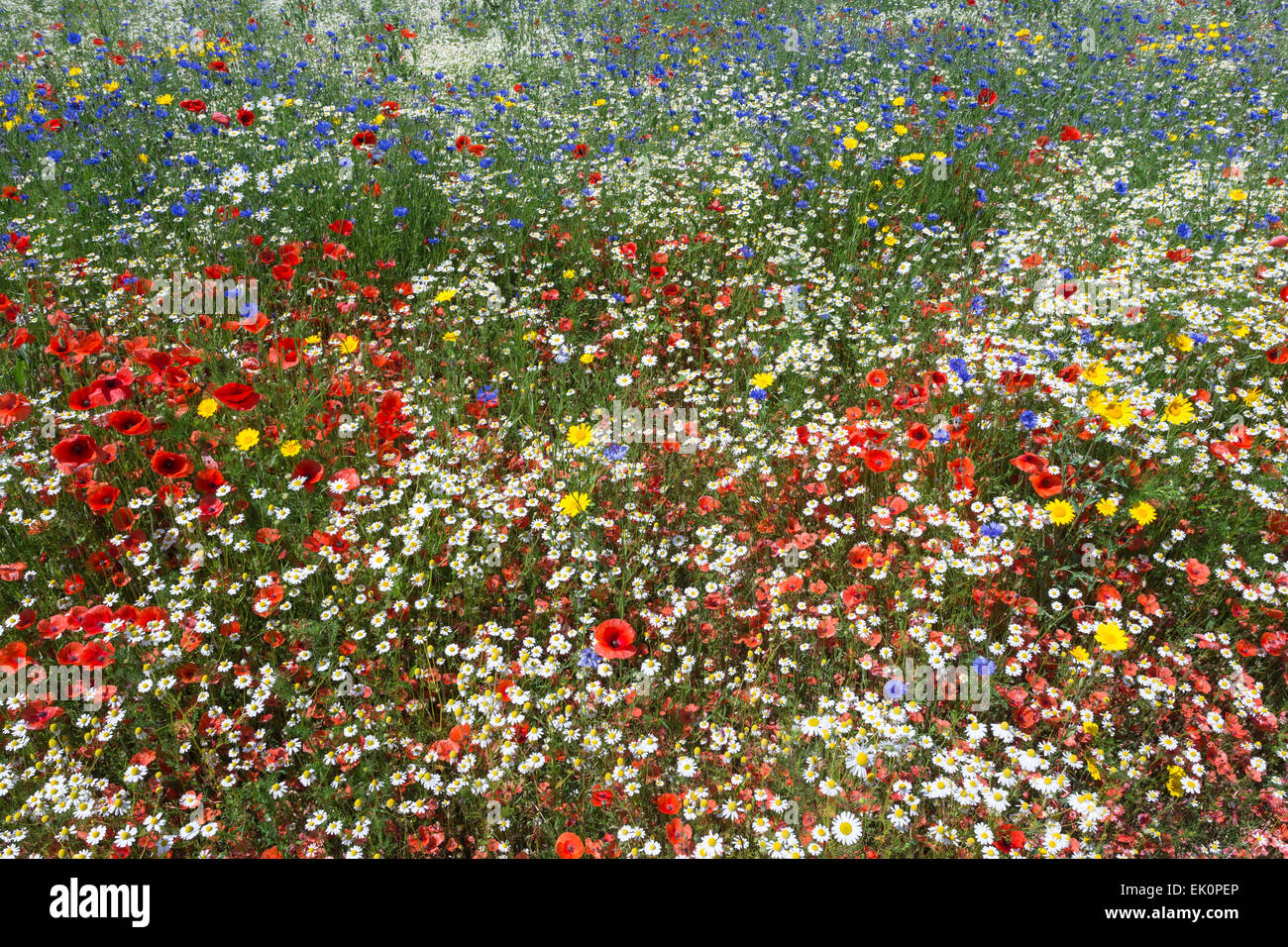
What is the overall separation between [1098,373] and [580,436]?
2.38 metres

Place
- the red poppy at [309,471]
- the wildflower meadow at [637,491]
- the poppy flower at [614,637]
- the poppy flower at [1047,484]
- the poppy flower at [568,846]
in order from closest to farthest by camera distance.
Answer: the poppy flower at [568,846] → the wildflower meadow at [637,491] → the poppy flower at [614,637] → the poppy flower at [1047,484] → the red poppy at [309,471]

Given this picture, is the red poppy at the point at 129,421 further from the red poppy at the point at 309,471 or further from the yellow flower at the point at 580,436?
the yellow flower at the point at 580,436

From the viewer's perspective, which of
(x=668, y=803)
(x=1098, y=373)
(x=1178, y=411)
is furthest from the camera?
(x=1098, y=373)

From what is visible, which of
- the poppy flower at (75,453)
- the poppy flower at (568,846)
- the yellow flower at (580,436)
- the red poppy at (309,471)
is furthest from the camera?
the yellow flower at (580,436)

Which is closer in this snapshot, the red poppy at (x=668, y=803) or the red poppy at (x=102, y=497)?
the red poppy at (x=668, y=803)

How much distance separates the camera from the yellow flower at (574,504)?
2.97 metres

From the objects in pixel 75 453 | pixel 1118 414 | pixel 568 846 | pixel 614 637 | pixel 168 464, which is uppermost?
pixel 1118 414

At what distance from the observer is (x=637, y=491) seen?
334 centimetres

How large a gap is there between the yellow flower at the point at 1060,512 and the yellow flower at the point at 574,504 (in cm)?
190

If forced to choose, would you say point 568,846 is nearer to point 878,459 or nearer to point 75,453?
point 878,459

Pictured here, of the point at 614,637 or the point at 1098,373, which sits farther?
the point at 1098,373

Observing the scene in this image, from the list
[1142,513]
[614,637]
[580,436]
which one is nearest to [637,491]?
[580,436]

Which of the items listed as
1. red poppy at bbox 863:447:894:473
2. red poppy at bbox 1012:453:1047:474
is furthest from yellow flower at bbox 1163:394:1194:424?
red poppy at bbox 863:447:894:473

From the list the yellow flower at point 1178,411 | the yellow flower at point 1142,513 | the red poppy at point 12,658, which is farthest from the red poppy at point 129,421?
the yellow flower at point 1178,411
